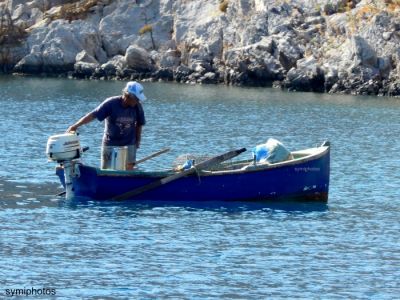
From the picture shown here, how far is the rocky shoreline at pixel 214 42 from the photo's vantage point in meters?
67.4

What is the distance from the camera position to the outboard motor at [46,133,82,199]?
23.9 meters

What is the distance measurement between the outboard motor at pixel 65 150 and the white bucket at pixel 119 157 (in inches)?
34.9

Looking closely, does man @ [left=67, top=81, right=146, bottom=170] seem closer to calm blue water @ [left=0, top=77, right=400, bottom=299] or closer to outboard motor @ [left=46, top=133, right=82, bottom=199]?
outboard motor @ [left=46, top=133, right=82, bottom=199]

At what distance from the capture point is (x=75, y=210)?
23.9 meters

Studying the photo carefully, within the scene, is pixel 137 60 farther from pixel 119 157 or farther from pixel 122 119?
pixel 122 119

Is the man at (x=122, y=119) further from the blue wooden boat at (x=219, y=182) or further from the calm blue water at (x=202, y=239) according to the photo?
the calm blue water at (x=202, y=239)

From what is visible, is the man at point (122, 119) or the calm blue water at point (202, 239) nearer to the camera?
the calm blue water at point (202, 239)

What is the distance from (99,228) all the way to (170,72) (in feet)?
181

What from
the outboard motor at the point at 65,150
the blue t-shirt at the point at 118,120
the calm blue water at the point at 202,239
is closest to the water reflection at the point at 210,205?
the calm blue water at the point at 202,239

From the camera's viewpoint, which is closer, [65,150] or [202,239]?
[202,239]

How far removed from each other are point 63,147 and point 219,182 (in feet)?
10.7

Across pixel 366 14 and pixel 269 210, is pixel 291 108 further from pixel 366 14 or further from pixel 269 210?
pixel 269 210

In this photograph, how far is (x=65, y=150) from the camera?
23984mm

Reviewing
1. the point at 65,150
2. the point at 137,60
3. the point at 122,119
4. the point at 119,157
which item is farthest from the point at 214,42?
the point at 65,150
